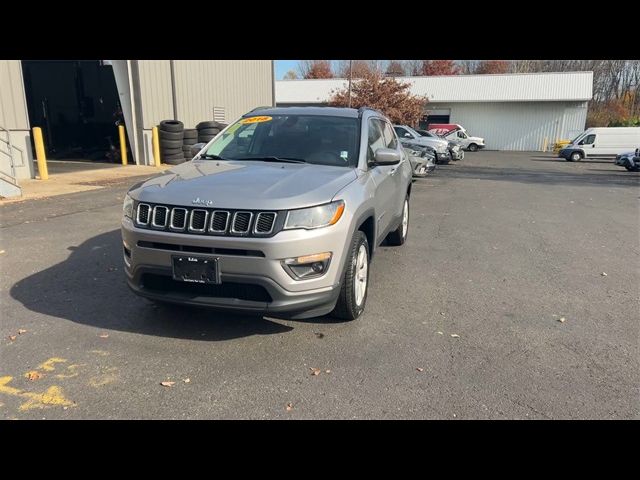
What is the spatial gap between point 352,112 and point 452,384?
3.15 m

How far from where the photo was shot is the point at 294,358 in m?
3.57

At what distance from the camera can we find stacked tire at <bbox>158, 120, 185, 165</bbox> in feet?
57.4

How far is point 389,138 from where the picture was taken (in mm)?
6117

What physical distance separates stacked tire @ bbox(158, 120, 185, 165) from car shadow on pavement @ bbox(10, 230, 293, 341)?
1269cm

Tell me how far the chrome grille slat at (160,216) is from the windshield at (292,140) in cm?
134

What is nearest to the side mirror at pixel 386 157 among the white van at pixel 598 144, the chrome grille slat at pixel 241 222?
the chrome grille slat at pixel 241 222

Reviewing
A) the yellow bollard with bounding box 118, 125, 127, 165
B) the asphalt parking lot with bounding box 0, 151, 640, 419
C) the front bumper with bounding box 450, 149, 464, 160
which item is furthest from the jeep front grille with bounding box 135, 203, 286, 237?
the front bumper with bounding box 450, 149, 464, 160

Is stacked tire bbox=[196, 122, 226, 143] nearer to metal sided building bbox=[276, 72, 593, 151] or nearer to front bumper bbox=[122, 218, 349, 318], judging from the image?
front bumper bbox=[122, 218, 349, 318]

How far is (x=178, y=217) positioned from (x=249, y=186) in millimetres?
565

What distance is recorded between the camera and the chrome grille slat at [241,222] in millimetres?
3342

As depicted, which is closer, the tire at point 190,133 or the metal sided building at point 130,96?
the metal sided building at point 130,96

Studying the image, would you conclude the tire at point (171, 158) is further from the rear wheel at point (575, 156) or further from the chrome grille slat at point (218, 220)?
the rear wheel at point (575, 156)

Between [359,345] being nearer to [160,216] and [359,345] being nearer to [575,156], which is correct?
[160,216]
